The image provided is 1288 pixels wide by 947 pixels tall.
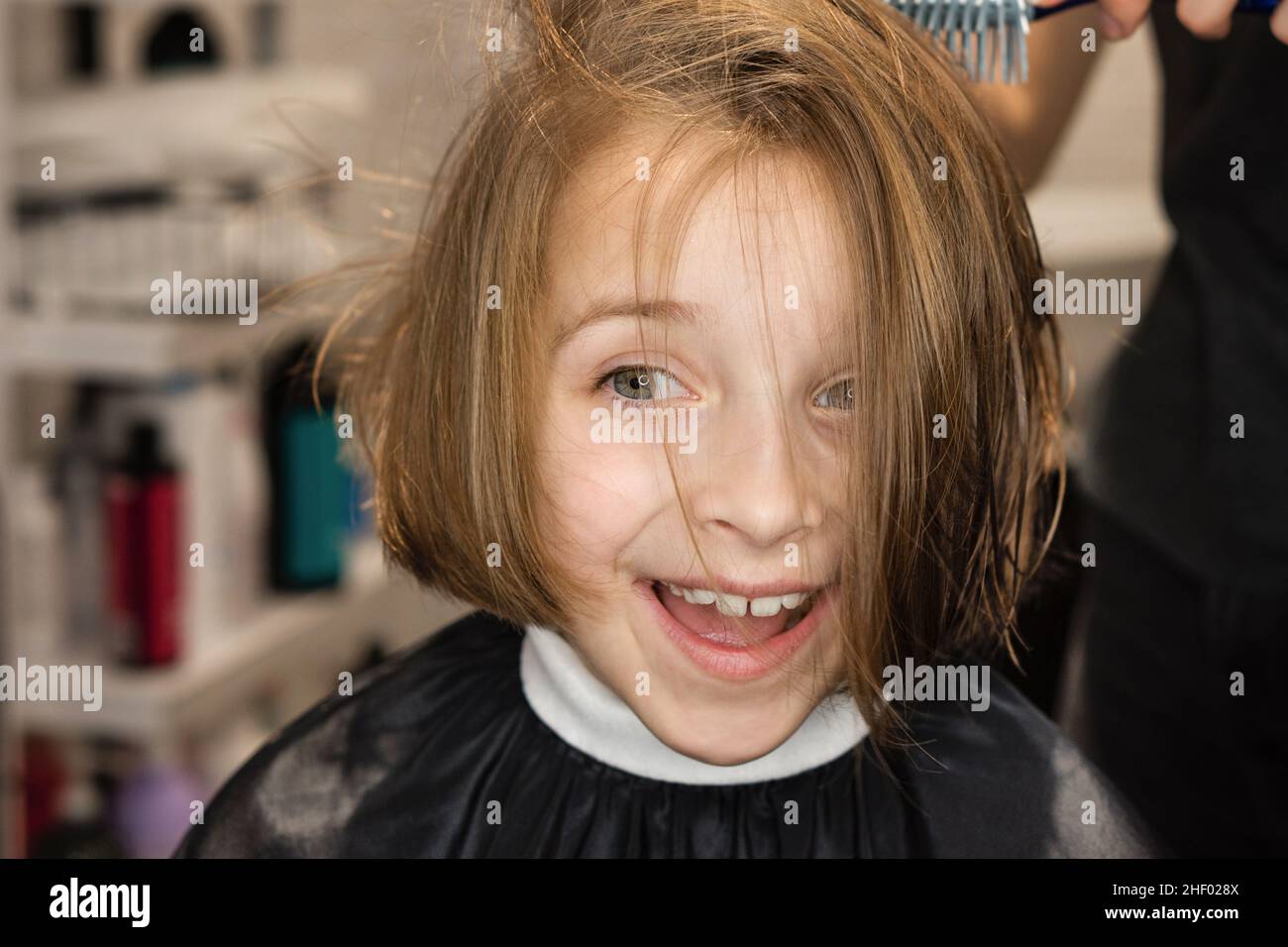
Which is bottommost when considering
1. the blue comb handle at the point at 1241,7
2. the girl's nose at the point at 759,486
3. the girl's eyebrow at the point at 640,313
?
the girl's nose at the point at 759,486

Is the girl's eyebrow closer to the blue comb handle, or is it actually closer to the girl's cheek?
the girl's cheek

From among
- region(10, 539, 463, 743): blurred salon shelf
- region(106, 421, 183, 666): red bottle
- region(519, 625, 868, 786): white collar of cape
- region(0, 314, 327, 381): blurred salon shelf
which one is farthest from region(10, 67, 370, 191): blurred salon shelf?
region(519, 625, 868, 786): white collar of cape

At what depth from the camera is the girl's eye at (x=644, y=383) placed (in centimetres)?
62

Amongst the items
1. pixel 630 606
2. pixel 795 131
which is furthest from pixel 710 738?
pixel 795 131

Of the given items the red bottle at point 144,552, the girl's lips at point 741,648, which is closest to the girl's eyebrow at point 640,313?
the girl's lips at point 741,648

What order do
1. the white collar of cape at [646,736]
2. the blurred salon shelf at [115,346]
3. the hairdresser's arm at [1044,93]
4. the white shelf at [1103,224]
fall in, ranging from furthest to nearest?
the white shelf at [1103,224], the blurred salon shelf at [115,346], the hairdresser's arm at [1044,93], the white collar of cape at [646,736]

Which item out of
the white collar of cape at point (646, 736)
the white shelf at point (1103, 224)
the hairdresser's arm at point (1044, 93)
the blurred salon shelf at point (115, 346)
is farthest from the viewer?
the white shelf at point (1103, 224)

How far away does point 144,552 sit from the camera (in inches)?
51.8

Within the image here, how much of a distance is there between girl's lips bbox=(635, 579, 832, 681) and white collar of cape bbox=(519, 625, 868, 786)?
0.24 ft

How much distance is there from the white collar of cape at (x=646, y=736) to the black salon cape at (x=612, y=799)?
0.01m

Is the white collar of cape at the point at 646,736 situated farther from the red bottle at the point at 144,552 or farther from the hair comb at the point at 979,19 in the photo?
the red bottle at the point at 144,552

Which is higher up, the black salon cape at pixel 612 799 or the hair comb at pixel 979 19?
the hair comb at pixel 979 19

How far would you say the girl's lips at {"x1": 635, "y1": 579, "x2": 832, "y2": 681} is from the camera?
2.12ft

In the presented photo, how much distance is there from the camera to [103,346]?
4.23 feet
